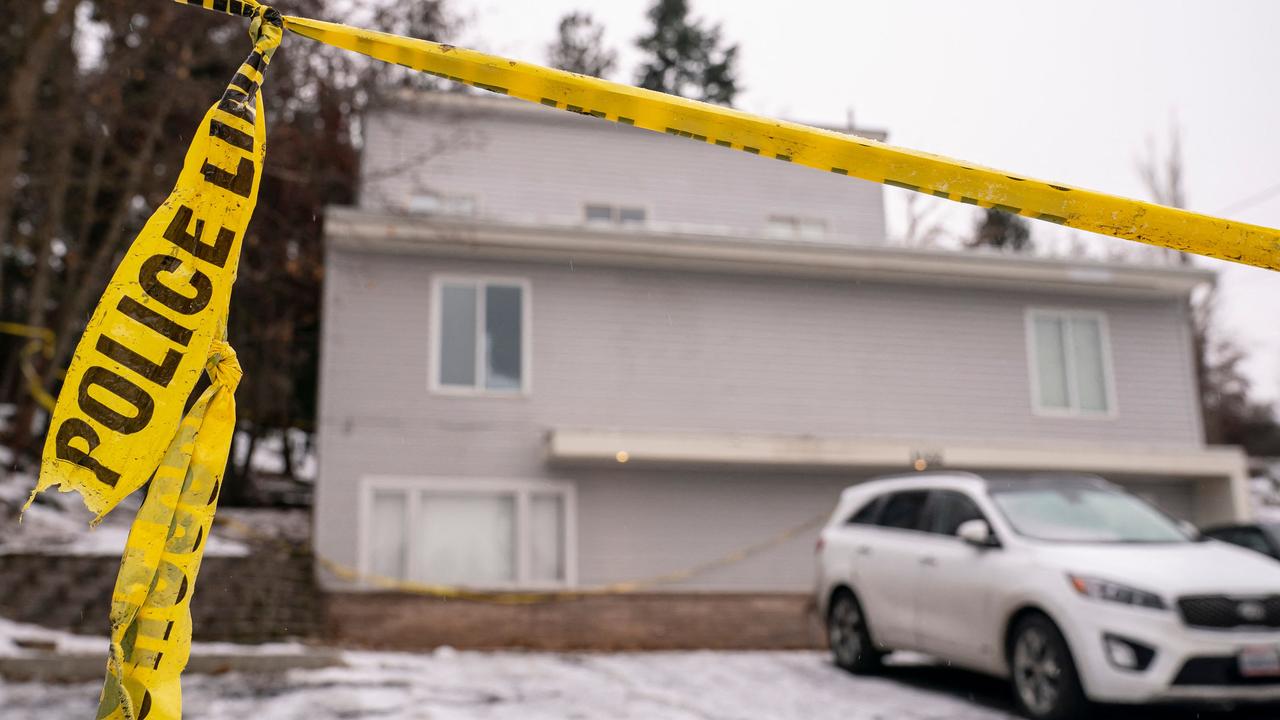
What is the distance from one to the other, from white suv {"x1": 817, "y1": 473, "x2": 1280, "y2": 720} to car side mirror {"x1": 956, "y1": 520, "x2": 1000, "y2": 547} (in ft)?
0.04

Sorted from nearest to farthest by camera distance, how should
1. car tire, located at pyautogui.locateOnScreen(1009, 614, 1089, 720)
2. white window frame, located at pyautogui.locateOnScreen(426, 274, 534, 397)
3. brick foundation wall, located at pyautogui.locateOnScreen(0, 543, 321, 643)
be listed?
car tire, located at pyautogui.locateOnScreen(1009, 614, 1089, 720) → brick foundation wall, located at pyautogui.locateOnScreen(0, 543, 321, 643) → white window frame, located at pyautogui.locateOnScreen(426, 274, 534, 397)

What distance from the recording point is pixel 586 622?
1473cm

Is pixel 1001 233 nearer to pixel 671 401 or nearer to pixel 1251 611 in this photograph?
pixel 671 401

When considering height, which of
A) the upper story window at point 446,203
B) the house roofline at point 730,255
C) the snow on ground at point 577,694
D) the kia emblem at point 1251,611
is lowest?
the snow on ground at point 577,694

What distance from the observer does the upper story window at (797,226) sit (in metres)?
21.0

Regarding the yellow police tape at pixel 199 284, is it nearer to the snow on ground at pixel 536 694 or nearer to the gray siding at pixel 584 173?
the snow on ground at pixel 536 694

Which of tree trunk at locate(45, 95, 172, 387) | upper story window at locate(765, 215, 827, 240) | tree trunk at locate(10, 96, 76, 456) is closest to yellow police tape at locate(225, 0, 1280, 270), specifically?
tree trunk at locate(10, 96, 76, 456)

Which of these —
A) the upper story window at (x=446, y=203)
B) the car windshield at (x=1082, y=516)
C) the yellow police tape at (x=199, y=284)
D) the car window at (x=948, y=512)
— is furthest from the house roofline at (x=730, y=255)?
the yellow police tape at (x=199, y=284)

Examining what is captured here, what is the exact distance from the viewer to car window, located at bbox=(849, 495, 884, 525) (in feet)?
34.2

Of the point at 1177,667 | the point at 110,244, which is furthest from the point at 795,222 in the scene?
the point at 1177,667

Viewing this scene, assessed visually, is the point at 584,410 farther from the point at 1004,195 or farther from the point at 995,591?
the point at 1004,195

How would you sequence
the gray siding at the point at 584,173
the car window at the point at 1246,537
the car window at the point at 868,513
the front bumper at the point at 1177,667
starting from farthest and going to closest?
the gray siding at the point at 584,173, the car window at the point at 1246,537, the car window at the point at 868,513, the front bumper at the point at 1177,667

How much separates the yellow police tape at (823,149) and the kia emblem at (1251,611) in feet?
16.1

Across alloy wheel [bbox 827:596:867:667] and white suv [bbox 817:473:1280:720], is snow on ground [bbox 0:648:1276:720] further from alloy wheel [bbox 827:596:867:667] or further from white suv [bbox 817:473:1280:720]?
white suv [bbox 817:473:1280:720]
